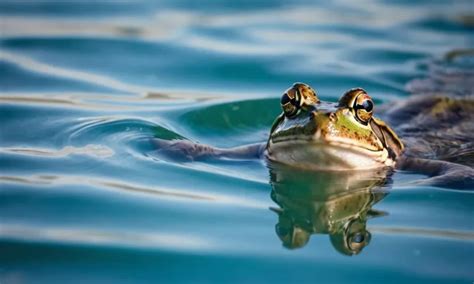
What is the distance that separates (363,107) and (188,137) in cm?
198

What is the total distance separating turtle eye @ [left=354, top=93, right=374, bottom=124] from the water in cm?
53

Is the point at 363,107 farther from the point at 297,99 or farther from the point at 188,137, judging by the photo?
the point at 188,137

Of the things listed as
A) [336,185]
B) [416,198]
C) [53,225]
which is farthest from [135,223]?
[416,198]

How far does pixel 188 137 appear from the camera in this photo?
24.1 ft

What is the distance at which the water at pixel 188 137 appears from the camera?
4676 millimetres

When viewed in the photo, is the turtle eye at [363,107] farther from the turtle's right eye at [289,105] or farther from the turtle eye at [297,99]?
the turtle's right eye at [289,105]

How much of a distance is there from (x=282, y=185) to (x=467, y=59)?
6102mm

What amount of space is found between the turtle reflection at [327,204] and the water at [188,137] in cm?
3

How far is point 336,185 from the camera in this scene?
19.5 feet

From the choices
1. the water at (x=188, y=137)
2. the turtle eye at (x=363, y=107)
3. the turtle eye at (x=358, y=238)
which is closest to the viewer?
the water at (x=188, y=137)

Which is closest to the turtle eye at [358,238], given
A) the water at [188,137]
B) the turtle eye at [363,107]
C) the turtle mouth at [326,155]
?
the water at [188,137]

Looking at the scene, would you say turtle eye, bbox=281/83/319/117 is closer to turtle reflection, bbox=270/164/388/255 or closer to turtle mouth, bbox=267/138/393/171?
turtle mouth, bbox=267/138/393/171

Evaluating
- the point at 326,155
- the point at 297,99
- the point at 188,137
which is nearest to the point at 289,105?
the point at 297,99

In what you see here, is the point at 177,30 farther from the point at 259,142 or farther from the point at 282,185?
the point at 282,185
